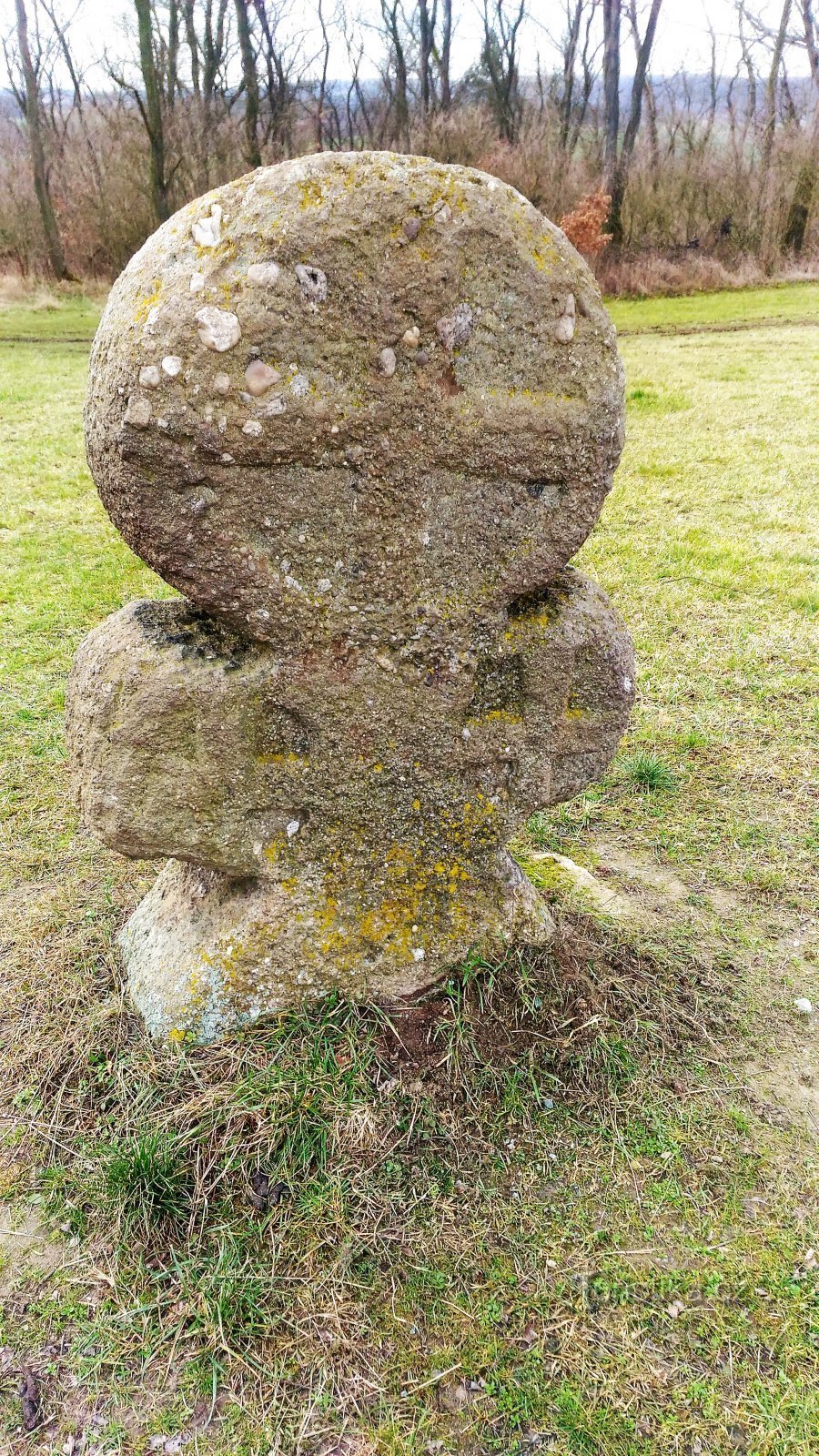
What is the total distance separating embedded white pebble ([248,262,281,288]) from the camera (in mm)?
2084

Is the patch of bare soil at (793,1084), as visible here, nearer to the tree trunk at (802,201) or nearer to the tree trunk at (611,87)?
the tree trunk at (802,201)

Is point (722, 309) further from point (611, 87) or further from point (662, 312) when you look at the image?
point (611, 87)

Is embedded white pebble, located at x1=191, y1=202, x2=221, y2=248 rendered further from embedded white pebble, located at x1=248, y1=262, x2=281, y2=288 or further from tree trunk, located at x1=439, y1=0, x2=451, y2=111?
tree trunk, located at x1=439, y1=0, x2=451, y2=111

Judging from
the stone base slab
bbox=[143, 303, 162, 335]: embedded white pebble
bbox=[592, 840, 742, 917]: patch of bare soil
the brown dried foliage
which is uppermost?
the brown dried foliage

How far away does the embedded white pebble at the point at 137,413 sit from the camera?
82.4 inches

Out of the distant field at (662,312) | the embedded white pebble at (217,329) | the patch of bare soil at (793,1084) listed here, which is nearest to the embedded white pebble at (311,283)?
the embedded white pebble at (217,329)

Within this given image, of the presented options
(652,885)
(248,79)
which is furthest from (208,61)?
(652,885)

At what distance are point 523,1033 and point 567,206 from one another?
22645 millimetres

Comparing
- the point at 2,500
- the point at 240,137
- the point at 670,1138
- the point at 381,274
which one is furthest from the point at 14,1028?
the point at 240,137

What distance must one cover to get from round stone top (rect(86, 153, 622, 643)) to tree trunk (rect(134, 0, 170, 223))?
15.8 meters

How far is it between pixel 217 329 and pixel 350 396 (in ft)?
1.07

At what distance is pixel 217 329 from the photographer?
2.08 m

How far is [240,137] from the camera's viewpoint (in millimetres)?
23234

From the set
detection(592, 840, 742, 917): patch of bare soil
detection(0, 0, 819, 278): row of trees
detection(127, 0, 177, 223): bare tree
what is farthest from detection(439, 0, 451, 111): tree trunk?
detection(592, 840, 742, 917): patch of bare soil
